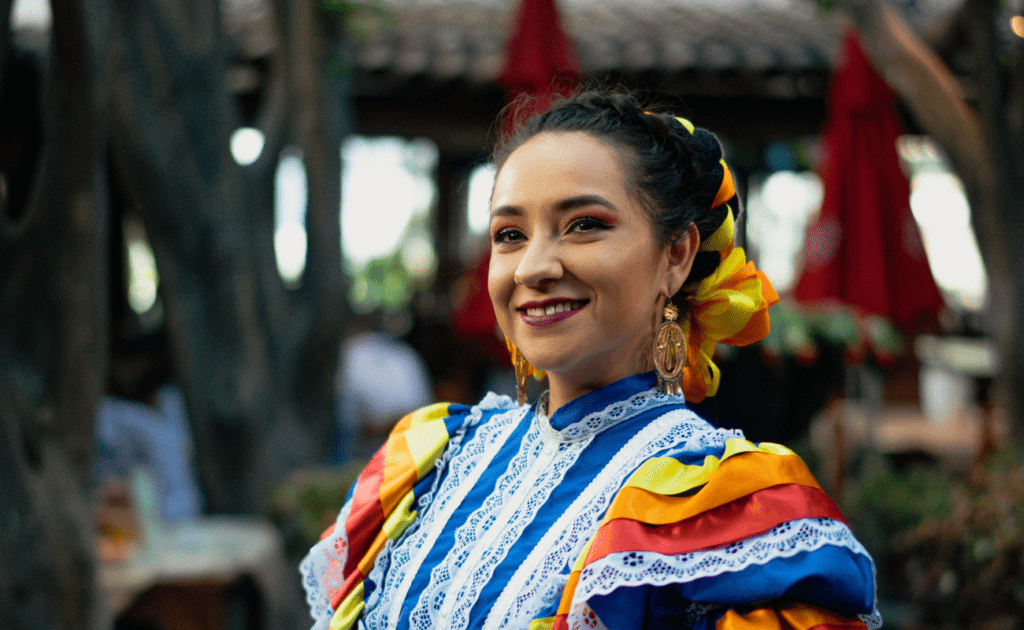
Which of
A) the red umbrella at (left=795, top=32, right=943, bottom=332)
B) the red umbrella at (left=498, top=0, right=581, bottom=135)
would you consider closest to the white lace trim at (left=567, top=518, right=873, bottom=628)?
the red umbrella at (left=498, top=0, right=581, bottom=135)

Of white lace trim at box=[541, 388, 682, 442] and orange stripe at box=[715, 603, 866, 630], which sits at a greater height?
white lace trim at box=[541, 388, 682, 442]

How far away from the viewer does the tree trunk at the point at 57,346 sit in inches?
88.2

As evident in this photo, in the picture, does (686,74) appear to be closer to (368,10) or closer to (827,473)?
(368,10)

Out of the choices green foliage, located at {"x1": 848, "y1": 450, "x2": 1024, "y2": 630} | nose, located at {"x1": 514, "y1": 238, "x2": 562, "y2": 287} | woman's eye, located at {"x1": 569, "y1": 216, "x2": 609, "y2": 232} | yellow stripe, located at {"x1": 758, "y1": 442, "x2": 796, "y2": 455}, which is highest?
woman's eye, located at {"x1": 569, "y1": 216, "x2": 609, "y2": 232}

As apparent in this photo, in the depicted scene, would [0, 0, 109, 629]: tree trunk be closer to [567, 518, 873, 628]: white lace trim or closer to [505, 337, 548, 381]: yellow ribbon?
[505, 337, 548, 381]: yellow ribbon

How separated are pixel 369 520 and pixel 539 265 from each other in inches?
21.4

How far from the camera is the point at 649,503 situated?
115 centimetres

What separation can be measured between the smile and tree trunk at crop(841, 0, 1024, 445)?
312 cm

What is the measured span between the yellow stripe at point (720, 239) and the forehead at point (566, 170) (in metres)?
0.20

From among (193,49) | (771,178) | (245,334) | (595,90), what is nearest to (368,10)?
(193,49)

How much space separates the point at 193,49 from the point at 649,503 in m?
3.40

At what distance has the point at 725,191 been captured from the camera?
1.42m

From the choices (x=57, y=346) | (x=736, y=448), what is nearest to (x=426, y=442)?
(x=736, y=448)

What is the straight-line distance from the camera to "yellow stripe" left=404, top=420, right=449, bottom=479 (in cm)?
151
